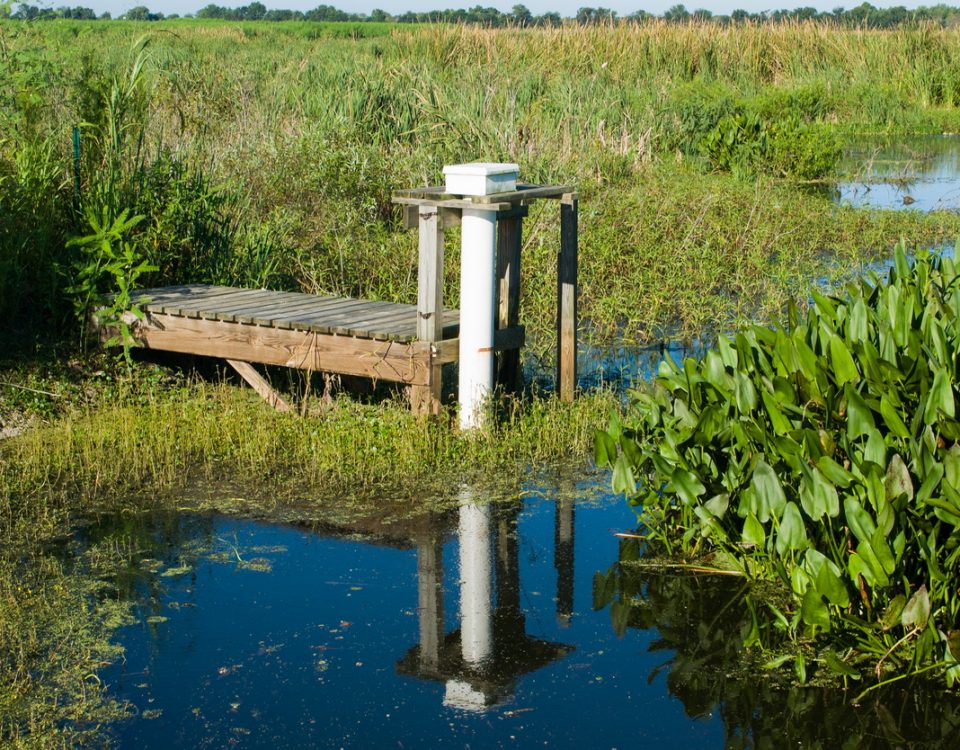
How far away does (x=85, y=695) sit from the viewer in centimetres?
424

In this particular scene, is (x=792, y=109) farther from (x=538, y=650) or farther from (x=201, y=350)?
(x=538, y=650)

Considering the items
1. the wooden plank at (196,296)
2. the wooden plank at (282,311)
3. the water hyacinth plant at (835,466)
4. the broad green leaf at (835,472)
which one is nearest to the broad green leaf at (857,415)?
the water hyacinth plant at (835,466)

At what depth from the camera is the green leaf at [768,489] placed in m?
4.52

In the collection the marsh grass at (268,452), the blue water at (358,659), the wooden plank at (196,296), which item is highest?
the wooden plank at (196,296)

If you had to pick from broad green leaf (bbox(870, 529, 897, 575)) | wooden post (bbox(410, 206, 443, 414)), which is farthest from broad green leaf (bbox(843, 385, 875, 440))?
wooden post (bbox(410, 206, 443, 414))

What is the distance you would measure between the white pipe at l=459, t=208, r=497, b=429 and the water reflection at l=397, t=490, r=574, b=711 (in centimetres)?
99

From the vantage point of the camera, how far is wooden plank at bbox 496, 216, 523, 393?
7.39m

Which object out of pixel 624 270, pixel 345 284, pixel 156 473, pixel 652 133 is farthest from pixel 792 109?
pixel 156 473

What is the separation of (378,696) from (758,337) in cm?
221

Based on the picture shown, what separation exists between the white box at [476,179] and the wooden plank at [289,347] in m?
0.90

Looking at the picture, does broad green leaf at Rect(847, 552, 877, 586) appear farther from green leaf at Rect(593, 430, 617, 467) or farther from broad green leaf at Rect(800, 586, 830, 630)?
green leaf at Rect(593, 430, 617, 467)

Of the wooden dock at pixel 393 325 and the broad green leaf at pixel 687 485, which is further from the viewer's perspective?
the wooden dock at pixel 393 325

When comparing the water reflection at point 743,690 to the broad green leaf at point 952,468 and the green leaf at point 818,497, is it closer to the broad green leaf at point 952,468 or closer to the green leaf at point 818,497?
the green leaf at point 818,497

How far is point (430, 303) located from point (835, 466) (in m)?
3.21
